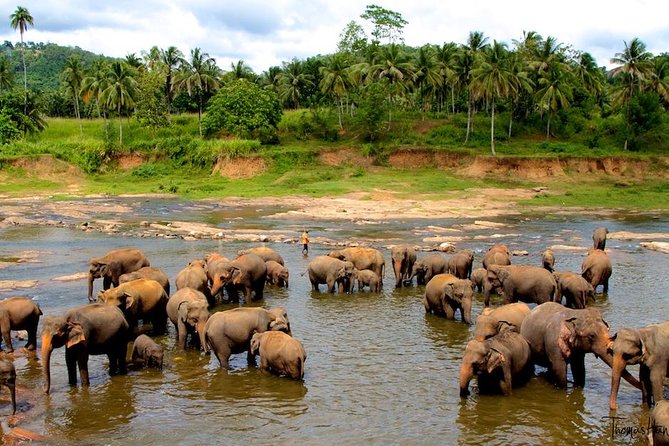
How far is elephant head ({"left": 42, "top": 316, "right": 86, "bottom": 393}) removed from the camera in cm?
1129

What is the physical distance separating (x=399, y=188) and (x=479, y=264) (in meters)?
26.0

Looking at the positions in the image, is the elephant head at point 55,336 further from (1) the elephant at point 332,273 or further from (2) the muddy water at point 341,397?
(1) the elephant at point 332,273

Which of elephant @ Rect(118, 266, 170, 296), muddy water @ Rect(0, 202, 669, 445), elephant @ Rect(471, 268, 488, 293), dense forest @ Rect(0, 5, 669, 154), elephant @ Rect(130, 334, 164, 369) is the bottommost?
muddy water @ Rect(0, 202, 669, 445)

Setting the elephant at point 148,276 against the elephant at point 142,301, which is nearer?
the elephant at point 142,301

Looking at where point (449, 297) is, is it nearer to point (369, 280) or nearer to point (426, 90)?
point (369, 280)

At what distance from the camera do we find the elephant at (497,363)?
11148 mm

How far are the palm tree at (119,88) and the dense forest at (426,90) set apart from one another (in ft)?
0.30

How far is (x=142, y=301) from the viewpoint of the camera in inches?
605

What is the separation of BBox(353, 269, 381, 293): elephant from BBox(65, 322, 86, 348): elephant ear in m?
9.91

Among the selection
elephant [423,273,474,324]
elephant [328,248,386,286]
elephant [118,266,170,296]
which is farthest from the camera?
elephant [328,248,386,286]

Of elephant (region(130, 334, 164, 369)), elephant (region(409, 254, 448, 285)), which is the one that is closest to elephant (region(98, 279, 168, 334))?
elephant (region(130, 334, 164, 369))

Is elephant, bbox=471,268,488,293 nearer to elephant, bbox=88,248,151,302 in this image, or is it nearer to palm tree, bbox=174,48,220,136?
elephant, bbox=88,248,151,302

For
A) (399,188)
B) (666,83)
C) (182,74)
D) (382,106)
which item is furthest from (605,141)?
(182,74)

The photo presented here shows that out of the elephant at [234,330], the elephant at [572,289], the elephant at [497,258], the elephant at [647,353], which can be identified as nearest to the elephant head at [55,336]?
the elephant at [234,330]
